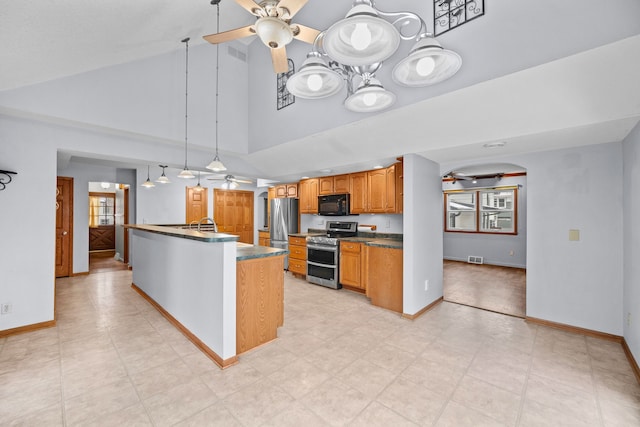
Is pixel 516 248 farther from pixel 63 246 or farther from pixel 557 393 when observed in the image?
pixel 63 246

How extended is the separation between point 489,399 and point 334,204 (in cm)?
372

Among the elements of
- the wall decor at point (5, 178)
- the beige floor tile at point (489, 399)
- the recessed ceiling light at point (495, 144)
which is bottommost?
the beige floor tile at point (489, 399)

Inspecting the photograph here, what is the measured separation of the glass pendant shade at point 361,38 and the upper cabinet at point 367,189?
3126 millimetres

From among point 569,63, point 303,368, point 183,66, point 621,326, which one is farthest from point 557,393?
point 183,66

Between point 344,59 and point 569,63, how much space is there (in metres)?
1.77

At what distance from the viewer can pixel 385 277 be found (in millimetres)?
3787

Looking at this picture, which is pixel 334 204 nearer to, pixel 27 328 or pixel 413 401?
pixel 413 401

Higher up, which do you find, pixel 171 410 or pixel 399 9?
pixel 399 9

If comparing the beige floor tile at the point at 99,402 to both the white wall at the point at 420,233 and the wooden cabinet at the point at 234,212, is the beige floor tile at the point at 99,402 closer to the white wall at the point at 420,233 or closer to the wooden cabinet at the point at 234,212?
the white wall at the point at 420,233

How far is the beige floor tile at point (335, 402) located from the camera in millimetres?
1749

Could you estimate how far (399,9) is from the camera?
2576 mm

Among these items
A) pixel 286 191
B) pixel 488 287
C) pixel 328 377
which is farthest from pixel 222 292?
pixel 488 287

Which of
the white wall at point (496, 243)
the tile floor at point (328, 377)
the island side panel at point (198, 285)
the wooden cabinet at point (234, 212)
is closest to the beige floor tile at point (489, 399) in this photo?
the tile floor at point (328, 377)

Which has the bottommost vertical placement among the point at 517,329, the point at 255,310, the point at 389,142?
the point at 517,329
